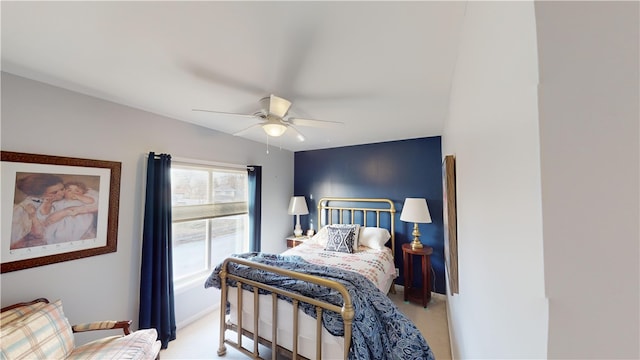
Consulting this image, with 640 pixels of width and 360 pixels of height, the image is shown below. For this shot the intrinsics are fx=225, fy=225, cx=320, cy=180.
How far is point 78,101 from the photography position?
73.6 inches

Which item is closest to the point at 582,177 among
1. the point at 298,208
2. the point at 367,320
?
the point at 367,320

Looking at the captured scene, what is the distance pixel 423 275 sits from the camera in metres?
3.00

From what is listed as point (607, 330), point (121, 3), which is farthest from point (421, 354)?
point (121, 3)

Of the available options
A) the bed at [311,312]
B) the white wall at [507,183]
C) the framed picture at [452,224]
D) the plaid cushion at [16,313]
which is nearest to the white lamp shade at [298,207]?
the bed at [311,312]

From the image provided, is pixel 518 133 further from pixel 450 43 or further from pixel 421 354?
pixel 421 354

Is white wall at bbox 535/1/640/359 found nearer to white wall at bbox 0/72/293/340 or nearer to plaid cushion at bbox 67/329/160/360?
plaid cushion at bbox 67/329/160/360

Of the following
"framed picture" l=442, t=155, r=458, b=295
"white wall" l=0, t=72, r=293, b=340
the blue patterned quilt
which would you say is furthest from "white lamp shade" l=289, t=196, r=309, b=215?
"framed picture" l=442, t=155, r=458, b=295

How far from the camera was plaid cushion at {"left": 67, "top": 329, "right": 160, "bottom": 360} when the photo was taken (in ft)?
4.79

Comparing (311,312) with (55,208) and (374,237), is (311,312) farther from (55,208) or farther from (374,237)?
(55,208)

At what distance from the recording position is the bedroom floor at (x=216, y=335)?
2123mm

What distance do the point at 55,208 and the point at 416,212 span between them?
3.58m

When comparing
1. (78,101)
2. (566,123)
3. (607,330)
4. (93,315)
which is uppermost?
(78,101)

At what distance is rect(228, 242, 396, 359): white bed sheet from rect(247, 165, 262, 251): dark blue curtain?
27.8 inches

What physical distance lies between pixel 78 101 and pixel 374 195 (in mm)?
3571
